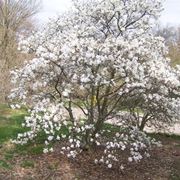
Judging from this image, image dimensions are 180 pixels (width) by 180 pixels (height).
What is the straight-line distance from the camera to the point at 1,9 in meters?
26.2

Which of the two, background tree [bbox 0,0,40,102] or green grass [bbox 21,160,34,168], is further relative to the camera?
background tree [bbox 0,0,40,102]

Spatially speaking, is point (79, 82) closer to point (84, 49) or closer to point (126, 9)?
point (84, 49)

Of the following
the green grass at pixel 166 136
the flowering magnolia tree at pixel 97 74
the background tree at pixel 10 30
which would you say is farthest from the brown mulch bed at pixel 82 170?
the background tree at pixel 10 30

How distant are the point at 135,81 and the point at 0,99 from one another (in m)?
10.6

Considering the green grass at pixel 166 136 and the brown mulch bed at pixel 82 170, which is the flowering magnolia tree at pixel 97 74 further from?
the green grass at pixel 166 136

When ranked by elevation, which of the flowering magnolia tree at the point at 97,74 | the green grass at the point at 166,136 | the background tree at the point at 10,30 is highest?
the background tree at the point at 10,30

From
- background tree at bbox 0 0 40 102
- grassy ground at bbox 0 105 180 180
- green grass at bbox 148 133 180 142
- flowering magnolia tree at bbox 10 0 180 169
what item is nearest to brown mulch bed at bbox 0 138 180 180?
grassy ground at bbox 0 105 180 180

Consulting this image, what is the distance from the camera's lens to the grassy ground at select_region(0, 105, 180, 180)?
1054cm

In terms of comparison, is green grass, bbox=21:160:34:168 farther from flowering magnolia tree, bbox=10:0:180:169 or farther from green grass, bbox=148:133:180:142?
green grass, bbox=148:133:180:142

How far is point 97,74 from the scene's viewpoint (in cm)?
1004

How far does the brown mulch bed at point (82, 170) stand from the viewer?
1045 centimetres

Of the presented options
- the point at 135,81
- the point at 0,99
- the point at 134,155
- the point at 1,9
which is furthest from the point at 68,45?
A: the point at 1,9

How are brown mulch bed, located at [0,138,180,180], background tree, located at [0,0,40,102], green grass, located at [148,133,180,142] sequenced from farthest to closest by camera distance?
background tree, located at [0,0,40,102], green grass, located at [148,133,180,142], brown mulch bed, located at [0,138,180,180]

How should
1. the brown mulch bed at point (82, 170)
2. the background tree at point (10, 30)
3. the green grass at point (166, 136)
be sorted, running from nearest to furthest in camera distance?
the brown mulch bed at point (82, 170), the green grass at point (166, 136), the background tree at point (10, 30)
